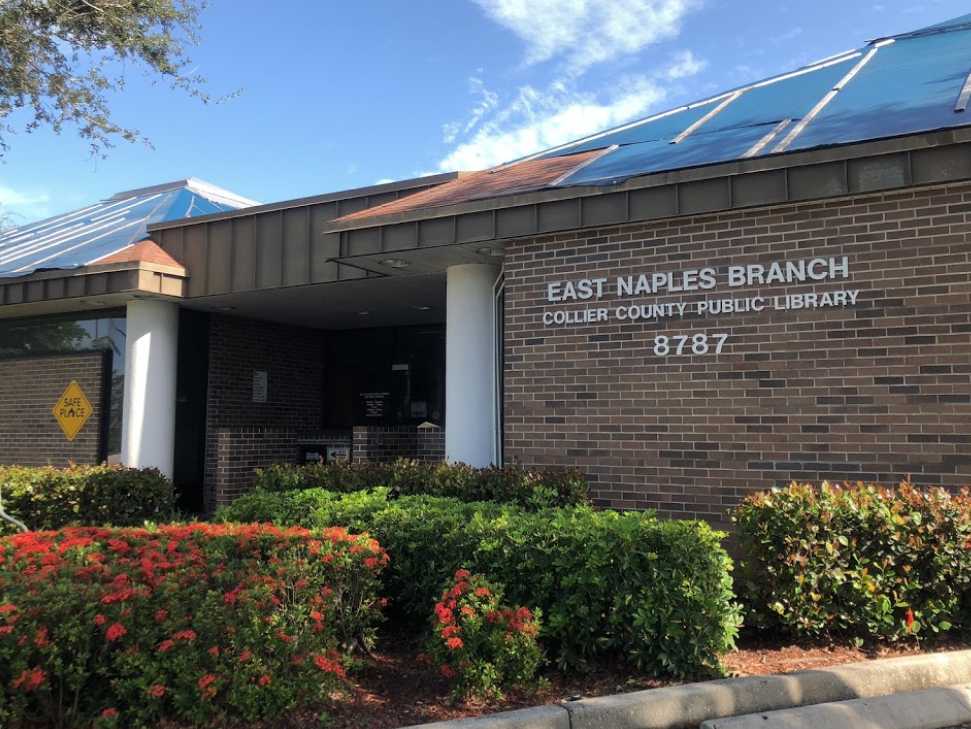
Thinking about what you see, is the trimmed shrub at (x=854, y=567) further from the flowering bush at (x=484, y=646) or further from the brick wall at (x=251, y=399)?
the brick wall at (x=251, y=399)

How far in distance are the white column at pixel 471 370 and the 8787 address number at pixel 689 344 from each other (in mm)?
2190

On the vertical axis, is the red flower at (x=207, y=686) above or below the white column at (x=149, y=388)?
below

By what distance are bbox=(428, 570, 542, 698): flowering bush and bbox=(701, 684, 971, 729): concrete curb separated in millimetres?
971

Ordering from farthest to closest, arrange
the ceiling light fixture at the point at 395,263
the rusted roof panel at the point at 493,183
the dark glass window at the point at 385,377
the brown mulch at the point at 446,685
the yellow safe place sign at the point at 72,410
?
the dark glass window at the point at 385,377
the yellow safe place sign at the point at 72,410
the ceiling light fixture at the point at 395,263
the rusted roof panel at the point at 493,183
the brown mulch at the point at 446,685

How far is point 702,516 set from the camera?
7.01 m

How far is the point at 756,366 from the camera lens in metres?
6.98

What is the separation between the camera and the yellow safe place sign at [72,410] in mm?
13031

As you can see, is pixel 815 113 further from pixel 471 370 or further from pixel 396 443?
pixel 396 443

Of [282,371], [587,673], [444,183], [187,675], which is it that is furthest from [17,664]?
[282,371]

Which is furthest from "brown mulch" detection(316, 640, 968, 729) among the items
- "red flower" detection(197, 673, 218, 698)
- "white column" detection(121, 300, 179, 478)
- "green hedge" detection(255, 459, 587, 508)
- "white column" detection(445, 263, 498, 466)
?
"white column" detection(121, 300, 179, 478)

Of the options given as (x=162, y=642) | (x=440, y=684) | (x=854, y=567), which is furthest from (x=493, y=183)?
(x=162, y=642)

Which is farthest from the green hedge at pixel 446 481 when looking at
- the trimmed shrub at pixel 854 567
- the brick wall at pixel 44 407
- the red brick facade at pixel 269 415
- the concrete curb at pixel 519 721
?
the brick wall at pixel 44 407

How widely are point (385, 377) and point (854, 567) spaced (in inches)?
424

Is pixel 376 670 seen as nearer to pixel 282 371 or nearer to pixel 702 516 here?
pixel 702 516
